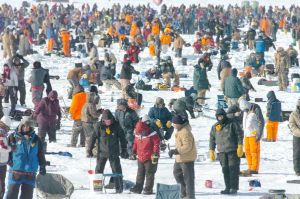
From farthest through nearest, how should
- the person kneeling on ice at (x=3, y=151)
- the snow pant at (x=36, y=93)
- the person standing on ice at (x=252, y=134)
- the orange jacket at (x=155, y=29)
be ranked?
the orange jacket at (x=155, y=29) < the snow pant at (x=36, y=93) < the person standing on ice at (x=252, y=134) < the person kneeling on ice at (x=3, y=151)

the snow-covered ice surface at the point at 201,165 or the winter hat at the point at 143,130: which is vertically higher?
the winter hat at the point at 143,130

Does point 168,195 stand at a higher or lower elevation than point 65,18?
lower

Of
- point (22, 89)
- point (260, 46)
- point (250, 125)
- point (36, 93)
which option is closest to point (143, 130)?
point (250, 125)

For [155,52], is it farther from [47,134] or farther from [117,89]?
[47,134]

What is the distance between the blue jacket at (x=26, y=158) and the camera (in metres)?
13.6

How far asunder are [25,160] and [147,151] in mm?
2446

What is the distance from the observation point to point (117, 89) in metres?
29.3

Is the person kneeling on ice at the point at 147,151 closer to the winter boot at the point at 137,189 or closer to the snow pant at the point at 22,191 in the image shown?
the winter boot at the point at 137,189

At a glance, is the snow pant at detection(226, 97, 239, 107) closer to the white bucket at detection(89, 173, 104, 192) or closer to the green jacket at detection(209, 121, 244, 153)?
the green jacket at detection(209, 121, 244, 153)

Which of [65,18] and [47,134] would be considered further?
[65,18]

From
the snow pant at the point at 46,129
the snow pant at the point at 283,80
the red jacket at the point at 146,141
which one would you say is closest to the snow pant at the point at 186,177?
the red jacket at the point at 146,141

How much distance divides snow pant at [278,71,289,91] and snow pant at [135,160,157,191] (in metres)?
14.7

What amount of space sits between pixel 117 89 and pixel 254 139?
12.1m

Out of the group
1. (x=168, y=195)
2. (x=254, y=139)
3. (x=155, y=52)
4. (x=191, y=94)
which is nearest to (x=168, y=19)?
(x=155, y=52)
